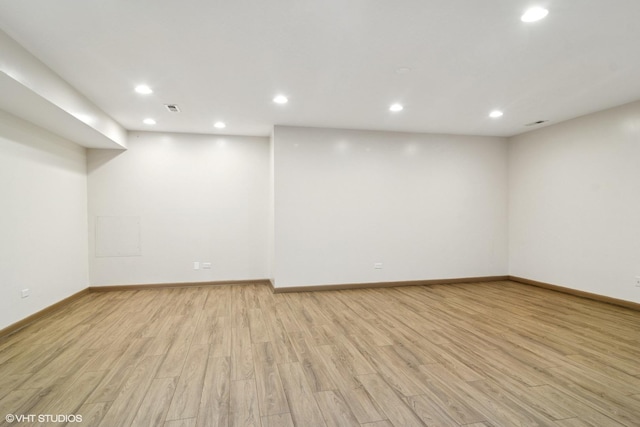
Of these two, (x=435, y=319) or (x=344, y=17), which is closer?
(x=344, y=17)

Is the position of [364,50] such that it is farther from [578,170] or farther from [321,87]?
[578,170]

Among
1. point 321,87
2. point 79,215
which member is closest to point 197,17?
point 321,87

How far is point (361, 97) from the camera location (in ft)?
13.3

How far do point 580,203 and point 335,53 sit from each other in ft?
15.7

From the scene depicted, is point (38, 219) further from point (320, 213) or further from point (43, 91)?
point (320, 213)

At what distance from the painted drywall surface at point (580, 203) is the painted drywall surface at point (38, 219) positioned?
25.5 ft

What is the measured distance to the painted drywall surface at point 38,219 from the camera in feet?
11.7

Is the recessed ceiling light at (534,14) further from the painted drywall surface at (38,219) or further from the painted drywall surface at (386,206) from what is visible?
the painted drywall surface at (38,219)

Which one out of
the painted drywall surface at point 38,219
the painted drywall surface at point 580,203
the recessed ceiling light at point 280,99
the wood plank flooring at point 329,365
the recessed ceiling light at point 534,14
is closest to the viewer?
the wood plank flooring at point 329,365

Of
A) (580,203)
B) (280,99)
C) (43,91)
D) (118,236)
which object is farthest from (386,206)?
(43,91)

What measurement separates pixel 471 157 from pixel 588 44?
354 centimetres

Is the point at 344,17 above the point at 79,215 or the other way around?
above

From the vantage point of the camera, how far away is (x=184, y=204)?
19.0ft

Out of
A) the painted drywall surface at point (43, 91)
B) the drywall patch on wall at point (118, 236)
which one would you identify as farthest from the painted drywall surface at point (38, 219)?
the painted drywall surface at point (43, 91)
